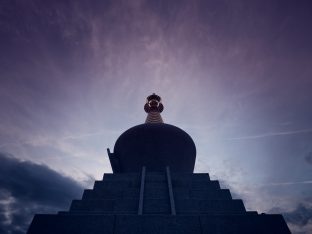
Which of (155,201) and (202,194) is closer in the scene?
(155,201)

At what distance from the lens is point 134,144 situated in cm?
1421

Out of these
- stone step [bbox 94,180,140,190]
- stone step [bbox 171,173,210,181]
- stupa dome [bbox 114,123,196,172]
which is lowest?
stone step [bbox 94,180,140,190]

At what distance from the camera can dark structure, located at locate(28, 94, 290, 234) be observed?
316 inches

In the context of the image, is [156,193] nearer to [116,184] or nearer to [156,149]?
[116,184]

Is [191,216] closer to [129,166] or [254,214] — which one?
[254,214]

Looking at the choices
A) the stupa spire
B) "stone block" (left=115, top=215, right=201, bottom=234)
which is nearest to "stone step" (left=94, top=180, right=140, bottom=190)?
"stone block" (left=115, top=215, right=201, bottom=234)

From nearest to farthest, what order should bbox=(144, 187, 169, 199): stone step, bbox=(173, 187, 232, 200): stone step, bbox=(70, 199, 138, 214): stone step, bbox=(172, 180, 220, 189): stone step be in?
bbox=(70, 199, 138, 214): stone step
bbox=(144, 187, 169, 199): stone step
bbox=(173, 187, 232, 200): stone step
bbox=(172, 180, 220, 189): stone step

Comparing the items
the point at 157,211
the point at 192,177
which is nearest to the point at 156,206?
the point at 157,211

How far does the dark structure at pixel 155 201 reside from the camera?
8.02 metres

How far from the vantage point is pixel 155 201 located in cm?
973

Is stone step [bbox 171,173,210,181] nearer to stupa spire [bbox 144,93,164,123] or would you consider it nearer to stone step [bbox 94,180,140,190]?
stone step [bbox 94,180,140,190]

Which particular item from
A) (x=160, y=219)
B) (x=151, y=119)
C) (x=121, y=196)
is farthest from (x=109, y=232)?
(x=151, y=119)

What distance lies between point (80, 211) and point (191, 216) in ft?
14.2

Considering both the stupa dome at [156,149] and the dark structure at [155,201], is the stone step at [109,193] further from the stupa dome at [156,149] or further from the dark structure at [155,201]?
the stupa dome at [156,149]
